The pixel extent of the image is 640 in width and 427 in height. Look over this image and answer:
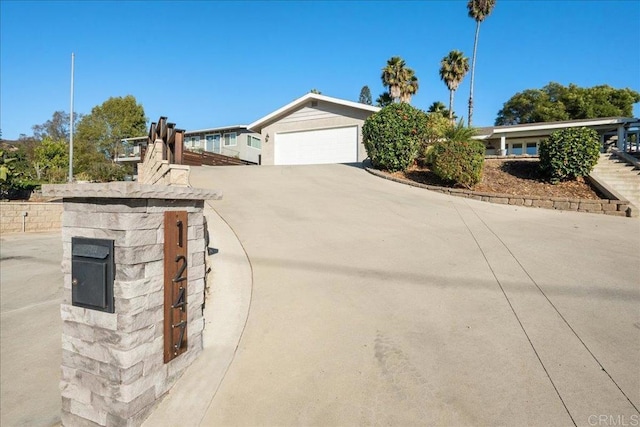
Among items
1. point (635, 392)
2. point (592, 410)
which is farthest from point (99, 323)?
point (635, 392)

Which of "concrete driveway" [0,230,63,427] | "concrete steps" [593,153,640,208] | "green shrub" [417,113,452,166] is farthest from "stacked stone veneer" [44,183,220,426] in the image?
"concrete steps" [593,153,640,208]

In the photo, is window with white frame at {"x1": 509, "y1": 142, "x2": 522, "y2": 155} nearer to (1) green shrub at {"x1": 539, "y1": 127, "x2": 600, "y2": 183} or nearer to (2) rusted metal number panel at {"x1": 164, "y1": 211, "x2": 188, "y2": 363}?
(1) green shrub at {"x1": 539, "y1": 127, "x2": 600, "y2": 183}

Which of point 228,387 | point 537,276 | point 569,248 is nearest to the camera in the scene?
point 228,387

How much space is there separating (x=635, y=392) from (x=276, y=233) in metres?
5.41

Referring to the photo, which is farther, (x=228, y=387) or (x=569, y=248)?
(x=569, y=248)

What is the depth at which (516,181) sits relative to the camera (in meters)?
11.2

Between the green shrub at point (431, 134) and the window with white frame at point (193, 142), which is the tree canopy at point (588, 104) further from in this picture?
the window with white frame at point (193, 142)

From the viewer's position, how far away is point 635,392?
2.61m

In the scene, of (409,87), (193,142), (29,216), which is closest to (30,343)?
(29,216)

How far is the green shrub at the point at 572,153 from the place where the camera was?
33.6ft

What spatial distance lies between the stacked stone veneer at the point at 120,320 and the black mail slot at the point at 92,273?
53mm

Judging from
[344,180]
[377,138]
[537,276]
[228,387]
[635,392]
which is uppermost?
[377,138]

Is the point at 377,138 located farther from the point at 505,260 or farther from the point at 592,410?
the point at 592,410

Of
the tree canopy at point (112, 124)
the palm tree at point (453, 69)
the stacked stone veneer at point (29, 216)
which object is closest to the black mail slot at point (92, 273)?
the stacked stone veneer at point (29, 216)
